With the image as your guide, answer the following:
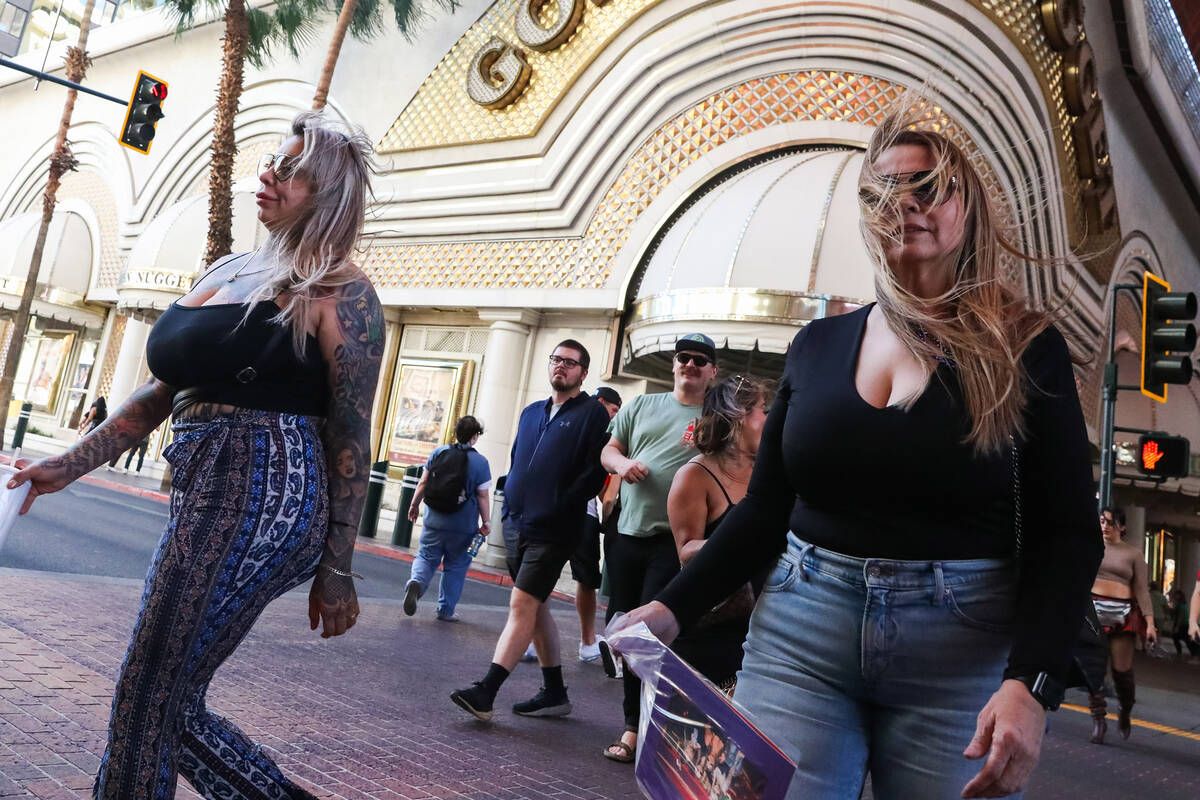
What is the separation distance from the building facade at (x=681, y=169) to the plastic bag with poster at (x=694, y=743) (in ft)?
30.9

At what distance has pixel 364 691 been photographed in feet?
16.3

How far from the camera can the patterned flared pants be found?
203 cm

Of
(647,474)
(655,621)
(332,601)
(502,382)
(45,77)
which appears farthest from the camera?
(502,382)

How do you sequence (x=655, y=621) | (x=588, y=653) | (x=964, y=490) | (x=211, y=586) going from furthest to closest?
(x=588, y=653)
(x=211, y=586)
(x=655, y=621)
(x=964, y=490)

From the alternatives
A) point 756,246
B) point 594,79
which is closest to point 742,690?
point 756,246

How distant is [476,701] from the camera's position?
4.63 meters

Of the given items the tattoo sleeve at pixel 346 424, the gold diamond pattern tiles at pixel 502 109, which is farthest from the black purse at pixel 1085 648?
the gold diamond pattern tiles at pixel 502 109

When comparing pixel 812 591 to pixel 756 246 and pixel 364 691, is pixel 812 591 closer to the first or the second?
pixel 364 691

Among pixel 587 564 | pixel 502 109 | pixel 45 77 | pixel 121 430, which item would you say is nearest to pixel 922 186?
pixel 121 430

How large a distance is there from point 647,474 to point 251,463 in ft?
9.25

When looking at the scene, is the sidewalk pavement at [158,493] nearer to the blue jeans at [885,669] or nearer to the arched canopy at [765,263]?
the arched canopy at [765,263]

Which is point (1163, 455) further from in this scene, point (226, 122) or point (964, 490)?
point (226, 122)

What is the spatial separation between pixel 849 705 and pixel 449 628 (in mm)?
6329

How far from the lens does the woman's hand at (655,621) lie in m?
1.83
